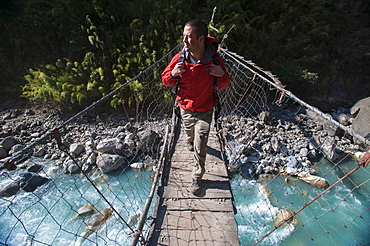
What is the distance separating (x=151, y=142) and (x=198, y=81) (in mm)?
2961

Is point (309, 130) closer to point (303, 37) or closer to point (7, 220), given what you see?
point (303, 37)

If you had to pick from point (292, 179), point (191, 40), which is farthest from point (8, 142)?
point (292, 179)

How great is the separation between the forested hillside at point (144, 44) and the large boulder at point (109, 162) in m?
1.56

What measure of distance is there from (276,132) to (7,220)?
5091mm

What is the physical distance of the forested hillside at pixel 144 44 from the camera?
5.06m

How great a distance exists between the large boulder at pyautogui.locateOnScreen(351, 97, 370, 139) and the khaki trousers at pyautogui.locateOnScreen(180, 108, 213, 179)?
467cm

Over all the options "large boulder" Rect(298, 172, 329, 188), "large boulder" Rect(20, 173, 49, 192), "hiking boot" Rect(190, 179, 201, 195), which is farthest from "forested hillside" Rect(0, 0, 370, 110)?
"hiking boot" Rect(190, 179, 201, 195)

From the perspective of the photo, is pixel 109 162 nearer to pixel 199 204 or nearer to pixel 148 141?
pixel 148 141

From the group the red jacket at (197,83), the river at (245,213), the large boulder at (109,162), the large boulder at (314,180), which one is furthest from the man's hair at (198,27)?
the large boulder at (314,180)

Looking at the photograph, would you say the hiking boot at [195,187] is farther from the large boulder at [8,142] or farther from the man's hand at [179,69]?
the large boulder at [8,142]

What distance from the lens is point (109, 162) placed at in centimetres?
381

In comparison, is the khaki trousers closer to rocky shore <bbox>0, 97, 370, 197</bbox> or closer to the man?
the man

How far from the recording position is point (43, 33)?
566 centimetres

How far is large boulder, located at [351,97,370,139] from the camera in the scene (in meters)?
4.55
